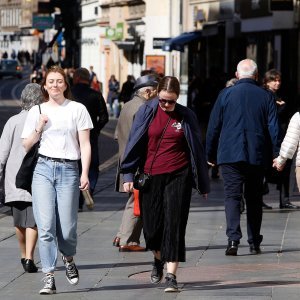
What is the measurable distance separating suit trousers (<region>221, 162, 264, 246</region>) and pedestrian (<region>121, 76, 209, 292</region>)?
231 cm

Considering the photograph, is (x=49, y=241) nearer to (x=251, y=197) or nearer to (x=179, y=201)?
(x=179, y=201)

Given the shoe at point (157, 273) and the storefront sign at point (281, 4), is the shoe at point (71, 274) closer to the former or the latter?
the shoe at point (157, 273)

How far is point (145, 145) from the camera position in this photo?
11.3 m

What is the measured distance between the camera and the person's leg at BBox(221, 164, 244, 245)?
13.6 m

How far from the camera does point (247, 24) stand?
48438 mm

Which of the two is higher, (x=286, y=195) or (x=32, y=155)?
(x=32, y=155)

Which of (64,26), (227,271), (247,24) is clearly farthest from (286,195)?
(64,26)

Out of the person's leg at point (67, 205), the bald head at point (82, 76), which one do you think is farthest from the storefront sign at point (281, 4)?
the person's leg at point (67, 205)

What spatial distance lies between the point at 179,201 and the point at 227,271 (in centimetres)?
150

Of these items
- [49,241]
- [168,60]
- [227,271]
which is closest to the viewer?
[49,241]

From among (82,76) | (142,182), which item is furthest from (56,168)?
(82,76)

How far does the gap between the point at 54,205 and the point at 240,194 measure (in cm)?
316

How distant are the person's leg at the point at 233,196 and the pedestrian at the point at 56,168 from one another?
2.85 metres

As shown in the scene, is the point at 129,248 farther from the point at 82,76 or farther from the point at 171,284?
the point at 82,76
